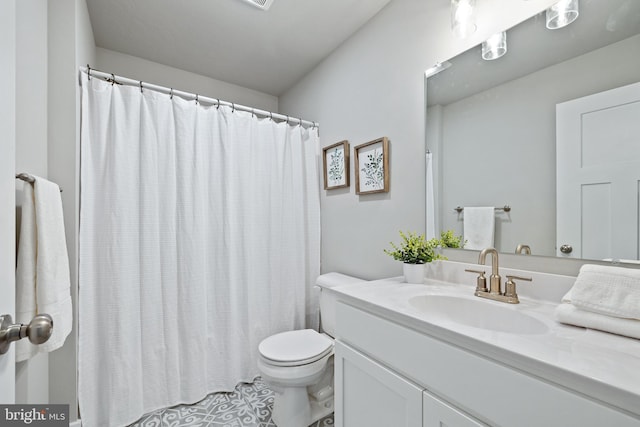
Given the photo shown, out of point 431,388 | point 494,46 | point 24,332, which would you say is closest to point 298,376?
point 431,388

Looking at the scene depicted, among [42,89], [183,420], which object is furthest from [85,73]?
[183,420]

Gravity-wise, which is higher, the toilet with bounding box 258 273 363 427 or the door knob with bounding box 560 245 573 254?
the door knob with bounding box 560 245 573 254

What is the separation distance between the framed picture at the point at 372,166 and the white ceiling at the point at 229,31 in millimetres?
817

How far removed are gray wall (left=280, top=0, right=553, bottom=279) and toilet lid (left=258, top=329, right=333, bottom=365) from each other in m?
0.50

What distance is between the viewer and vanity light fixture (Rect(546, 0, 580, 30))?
0.99 meters

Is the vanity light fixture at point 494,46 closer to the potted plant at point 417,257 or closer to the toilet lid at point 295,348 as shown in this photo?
the potted plant at point 417,257

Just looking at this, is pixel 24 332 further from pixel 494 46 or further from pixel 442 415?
pixel 494 46

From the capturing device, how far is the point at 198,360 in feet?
5.53

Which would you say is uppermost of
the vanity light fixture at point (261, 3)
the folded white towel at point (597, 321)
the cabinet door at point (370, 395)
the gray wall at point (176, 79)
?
the vanity light fixture at point (261, 3)

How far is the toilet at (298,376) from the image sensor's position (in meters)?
1.40

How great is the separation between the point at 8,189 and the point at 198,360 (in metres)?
1.47

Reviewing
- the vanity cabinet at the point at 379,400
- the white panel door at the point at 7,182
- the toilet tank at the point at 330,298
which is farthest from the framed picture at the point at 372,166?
the white panel door at the point at 7,182

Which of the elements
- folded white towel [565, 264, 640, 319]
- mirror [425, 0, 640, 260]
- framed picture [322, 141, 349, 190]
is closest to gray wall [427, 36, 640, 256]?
mirror [425, 0, 640, 260]

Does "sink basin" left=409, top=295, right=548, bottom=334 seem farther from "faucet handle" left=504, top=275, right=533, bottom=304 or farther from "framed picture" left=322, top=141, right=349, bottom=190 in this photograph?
"framed picture" left=322, top=141, right=349, bottom=190
